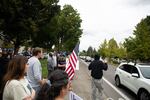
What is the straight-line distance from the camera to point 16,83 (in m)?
4.04

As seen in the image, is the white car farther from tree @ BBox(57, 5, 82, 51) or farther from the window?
tree @ BBox(57, 5, 82, 51)

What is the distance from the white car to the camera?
10.5m

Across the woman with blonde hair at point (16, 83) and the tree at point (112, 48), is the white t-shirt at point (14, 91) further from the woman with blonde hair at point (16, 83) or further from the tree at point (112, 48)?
the tree at point (112, 48)

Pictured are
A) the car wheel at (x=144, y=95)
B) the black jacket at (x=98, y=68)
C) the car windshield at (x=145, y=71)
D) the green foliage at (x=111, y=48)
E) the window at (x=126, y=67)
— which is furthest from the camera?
the green foliage at (x=111, y=48)

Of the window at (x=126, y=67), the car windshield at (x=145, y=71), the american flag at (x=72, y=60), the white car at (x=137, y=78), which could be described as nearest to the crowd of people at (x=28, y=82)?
the american flag at (x=72, y=60)

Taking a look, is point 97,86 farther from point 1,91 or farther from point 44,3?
point 44,3

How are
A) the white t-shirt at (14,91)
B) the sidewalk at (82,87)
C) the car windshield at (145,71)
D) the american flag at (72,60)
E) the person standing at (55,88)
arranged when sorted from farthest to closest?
the sidewalk at (82,87)
the car windshield at (145,71)
the american flag at (72,60)
the white t-shirt at (14,91)
the person standing at (55,88)

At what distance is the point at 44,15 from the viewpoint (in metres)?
30.5

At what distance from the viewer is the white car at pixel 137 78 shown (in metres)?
10.5

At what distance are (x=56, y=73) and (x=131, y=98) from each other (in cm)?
963

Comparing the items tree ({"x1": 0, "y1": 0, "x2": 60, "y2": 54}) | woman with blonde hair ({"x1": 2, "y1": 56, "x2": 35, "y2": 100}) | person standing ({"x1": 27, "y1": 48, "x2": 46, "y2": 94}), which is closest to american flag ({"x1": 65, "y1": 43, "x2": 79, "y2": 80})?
person standing ({"x1": 27, "y1": 48, "x2": 46, "y2": 94})

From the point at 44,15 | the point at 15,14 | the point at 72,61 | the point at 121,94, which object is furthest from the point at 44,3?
the point at 72,61

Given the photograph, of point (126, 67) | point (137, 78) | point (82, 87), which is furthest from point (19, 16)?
point (137, 78)

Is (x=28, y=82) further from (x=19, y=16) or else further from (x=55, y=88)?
(x=19, y=16)
